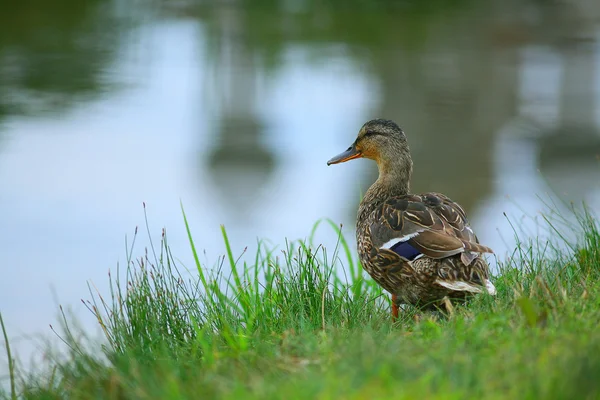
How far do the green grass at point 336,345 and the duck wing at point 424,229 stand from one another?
0.30 metres

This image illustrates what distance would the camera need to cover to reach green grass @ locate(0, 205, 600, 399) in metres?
2.81

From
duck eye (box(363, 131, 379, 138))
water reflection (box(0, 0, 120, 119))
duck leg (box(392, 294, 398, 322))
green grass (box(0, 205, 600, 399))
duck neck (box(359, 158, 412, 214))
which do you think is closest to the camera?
green grass (box(0, 205, 600, 399))

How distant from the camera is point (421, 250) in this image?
4652mm

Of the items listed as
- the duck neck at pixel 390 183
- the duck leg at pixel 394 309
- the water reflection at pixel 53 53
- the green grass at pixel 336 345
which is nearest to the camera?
the green grass at pixel 336 345

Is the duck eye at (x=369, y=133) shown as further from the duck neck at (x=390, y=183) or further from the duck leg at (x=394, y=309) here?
the duck leg at (x=394, y=309)

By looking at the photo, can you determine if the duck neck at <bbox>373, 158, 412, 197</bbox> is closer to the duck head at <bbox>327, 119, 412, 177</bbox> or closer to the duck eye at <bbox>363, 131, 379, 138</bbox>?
the duck head at <bbox>327, 119, 412, 177</bbox>

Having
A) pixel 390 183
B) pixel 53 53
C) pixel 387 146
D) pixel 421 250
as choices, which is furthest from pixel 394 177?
pixel 53 53

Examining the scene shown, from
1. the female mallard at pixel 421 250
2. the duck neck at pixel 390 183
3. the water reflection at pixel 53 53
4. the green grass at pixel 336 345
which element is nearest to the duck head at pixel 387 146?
the duck neck at pixel 390 183

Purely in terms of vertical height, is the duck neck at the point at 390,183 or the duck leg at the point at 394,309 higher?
the duck neck at the point at 390,183

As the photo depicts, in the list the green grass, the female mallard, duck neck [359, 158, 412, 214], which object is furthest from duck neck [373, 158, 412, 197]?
the green grass

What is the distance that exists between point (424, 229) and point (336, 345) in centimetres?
150

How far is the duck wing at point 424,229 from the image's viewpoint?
458cm

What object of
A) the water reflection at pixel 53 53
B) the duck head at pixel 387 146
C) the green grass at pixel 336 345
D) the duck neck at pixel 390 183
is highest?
the water reflection at pixel 53 53

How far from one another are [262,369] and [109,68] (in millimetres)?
11385
